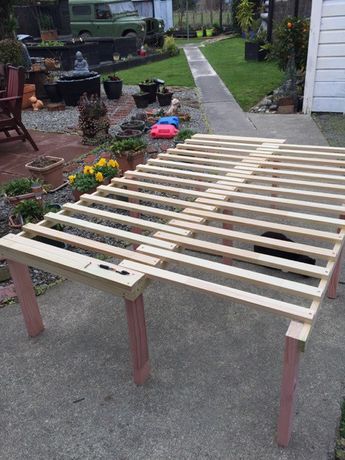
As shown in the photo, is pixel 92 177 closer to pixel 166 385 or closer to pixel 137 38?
pixel 166 385

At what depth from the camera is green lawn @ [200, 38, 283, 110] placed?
8.45 m

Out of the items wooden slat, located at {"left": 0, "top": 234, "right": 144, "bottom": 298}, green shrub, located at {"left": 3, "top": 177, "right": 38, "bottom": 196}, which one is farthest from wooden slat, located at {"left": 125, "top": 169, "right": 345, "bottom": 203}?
green shrub, located at {"left": 3, "top": 177, "right": 38, "bottom": 196}

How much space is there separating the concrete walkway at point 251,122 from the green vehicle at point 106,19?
28.2 feet

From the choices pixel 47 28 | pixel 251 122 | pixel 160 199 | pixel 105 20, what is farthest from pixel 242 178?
pixel 47 28

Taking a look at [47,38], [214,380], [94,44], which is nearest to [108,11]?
[47,38]

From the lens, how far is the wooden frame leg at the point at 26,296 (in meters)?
2.13

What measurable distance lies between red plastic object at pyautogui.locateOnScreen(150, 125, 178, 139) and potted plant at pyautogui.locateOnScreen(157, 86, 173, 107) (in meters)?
2.10

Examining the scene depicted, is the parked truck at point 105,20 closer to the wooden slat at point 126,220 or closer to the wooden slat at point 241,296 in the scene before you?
the wooden slat at point 126,220

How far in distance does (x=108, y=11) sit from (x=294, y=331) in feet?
57.0

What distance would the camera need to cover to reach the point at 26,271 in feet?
7.11

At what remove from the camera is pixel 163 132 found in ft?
18.6

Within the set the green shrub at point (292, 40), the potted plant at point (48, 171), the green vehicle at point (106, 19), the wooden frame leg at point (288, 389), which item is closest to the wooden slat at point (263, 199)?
the wooden frame leg at point (288, 389)

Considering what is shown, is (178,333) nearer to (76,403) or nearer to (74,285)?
(76,403)

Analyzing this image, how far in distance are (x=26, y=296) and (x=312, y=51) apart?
21.1 ft
